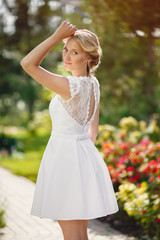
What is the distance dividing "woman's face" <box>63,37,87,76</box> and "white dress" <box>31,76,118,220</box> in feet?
0.30

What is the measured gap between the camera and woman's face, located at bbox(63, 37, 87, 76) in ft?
8.22

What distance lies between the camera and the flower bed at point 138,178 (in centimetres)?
397

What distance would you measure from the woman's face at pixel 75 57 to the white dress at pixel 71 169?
9 cm

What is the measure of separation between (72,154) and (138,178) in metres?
2.40

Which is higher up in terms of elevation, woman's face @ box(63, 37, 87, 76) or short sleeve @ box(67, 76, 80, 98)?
woman's face @ box(63, 37, 87, 76)

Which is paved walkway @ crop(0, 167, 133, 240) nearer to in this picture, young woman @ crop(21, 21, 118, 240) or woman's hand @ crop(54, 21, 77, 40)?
young woman @ crop(21, 21, 118, 240)

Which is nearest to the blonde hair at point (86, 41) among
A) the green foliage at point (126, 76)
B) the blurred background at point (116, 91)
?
the blurred background at point (116, 91)

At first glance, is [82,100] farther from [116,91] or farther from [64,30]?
[116,91]

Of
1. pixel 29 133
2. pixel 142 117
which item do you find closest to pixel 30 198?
pixel 142 117

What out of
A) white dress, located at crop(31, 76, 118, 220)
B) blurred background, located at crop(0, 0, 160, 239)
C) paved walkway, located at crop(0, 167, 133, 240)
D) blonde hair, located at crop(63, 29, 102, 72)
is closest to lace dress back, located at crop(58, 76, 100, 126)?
white dress, located at crop(31, 76, 118, 220)

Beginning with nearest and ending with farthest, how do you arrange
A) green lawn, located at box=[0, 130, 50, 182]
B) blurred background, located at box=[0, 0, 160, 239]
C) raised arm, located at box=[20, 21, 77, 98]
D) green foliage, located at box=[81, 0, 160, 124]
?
raised arm, located at box=[20, 21, 77, 98]
blurred background, located at box=[0, 0, 160, 239]
green lawn, located at box=[0, 130, 50, 182]
green foliage, located at box=[81, 0, 160, 124]

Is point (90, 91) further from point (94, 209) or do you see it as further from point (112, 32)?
point (112, 32)

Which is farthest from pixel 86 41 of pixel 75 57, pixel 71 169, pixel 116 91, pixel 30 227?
pixel 116 91

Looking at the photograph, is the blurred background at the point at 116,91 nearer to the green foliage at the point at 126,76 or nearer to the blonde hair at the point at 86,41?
the green foliage at the point at 126,76
